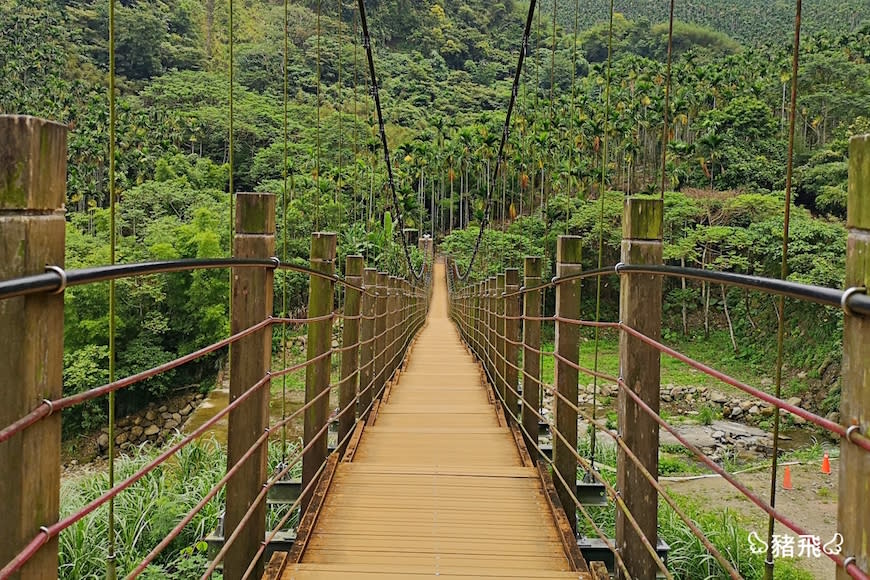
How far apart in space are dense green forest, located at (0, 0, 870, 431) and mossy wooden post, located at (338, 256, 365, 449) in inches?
24.8

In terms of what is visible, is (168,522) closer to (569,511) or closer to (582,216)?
(569,511)

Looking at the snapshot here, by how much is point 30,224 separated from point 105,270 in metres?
0.13

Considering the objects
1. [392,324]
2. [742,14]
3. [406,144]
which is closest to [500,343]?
[392,324]

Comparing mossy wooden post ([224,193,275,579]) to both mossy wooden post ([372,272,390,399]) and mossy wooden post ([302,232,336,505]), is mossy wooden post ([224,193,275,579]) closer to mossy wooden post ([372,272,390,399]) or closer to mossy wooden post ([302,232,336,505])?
mossy wooden post ([302,232,336,505])

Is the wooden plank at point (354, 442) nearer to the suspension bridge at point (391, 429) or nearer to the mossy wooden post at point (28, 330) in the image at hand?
the suspension bridge at point (391, 429)

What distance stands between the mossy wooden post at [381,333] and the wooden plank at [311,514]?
1512mm

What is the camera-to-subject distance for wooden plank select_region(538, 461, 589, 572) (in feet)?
5.57

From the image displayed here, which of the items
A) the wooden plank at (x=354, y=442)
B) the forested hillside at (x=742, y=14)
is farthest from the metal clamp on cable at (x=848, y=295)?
the forested hillside at (x=742, y=14)

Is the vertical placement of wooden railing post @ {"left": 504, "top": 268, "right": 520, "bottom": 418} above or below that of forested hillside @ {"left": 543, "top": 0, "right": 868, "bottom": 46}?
below

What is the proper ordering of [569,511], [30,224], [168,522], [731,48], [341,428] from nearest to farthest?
[30,224] → [569,511] → [341,428] → [168,522] → [731,48]

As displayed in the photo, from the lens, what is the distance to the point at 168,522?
12.8 ft

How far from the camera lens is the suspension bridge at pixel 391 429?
70 centimetres

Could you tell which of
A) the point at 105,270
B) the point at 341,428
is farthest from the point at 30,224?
the point at 341,428

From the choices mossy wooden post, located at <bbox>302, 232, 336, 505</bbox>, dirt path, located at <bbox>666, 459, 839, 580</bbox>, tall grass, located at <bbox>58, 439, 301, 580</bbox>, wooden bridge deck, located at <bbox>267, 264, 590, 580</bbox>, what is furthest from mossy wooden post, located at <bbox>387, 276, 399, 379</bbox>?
dirt path, located at <bbox>666, 459, 839, 580</bbox>
